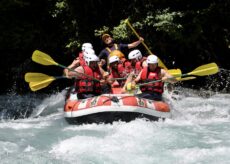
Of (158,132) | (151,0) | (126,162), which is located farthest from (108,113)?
(151,0)

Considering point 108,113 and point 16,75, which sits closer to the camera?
point 108,113

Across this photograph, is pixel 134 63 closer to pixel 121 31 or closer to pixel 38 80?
pixel 121 31

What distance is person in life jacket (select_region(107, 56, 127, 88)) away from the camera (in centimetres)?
813

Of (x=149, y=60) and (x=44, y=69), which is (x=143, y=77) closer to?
(x=149, y=60)

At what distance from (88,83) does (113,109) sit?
0.91 metres

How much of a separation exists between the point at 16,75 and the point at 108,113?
513 cm

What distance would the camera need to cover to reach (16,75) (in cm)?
1169

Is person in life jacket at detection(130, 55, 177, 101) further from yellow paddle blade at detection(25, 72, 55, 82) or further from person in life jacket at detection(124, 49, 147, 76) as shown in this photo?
yellow paddle blade at detection(25, 72, 55, 82)

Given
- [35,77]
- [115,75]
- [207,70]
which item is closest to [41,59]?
[35,77]

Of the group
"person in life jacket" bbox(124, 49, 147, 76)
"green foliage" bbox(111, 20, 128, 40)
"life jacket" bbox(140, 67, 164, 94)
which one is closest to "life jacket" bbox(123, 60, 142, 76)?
"person in life jacket" bbox(124, 49, 147, 76)

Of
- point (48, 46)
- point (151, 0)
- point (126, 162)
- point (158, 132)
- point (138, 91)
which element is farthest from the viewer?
point (48, 46)

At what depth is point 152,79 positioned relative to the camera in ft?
25.9

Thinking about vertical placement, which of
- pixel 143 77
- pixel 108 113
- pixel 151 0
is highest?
pixel 151 0

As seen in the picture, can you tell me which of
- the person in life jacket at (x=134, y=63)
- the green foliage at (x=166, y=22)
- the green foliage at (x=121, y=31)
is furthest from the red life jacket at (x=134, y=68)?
the green foliage at (x=121, y=31)
